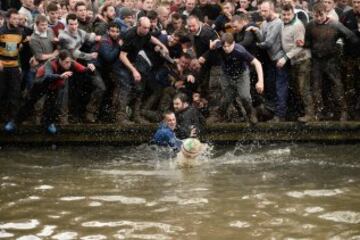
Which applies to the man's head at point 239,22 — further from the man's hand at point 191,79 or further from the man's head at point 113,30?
the man's head at point 113,30

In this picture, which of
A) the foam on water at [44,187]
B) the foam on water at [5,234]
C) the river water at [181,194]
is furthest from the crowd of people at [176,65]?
the foam on water at [5,234]

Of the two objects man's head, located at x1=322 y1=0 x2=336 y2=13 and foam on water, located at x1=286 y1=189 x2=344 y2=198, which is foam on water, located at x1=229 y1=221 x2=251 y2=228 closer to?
foam on water, located at x1=286 y1=189 x2=344 y2=198

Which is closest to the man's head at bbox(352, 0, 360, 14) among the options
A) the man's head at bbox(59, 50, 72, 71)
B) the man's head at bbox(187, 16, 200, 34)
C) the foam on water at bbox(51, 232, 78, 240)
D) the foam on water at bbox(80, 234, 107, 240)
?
the man's head at bbox(187, 16, 200, 34)

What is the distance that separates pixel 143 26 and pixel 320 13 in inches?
132

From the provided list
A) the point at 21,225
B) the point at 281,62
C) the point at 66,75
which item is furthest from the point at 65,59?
the point at 21,225

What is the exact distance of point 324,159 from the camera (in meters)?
13.1

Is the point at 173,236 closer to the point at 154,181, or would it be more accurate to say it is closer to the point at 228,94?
the point at 154,181

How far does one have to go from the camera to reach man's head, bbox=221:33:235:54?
13648 mm

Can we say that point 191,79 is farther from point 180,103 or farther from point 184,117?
point 184,117

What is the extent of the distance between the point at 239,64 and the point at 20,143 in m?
4.53

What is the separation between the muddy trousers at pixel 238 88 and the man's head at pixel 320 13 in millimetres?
1643

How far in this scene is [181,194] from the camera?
10617 mm

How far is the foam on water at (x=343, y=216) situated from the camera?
924 centimetres

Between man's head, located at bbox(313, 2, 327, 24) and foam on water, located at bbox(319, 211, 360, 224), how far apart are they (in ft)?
18.0
